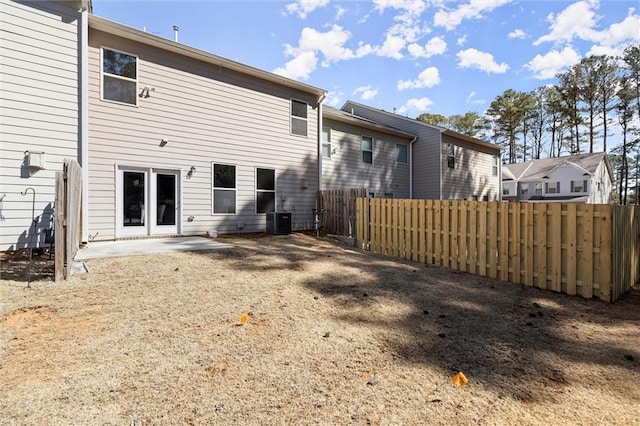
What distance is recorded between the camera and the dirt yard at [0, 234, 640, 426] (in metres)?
2.05

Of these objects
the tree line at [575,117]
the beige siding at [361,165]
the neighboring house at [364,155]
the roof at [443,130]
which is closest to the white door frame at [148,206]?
the neighboring house at [364,155]

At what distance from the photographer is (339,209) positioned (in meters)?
10.1

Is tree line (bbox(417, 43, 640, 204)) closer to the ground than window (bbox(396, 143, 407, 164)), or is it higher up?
higher up

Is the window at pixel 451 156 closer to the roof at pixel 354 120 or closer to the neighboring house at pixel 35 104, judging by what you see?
the roof at pixel 354 120

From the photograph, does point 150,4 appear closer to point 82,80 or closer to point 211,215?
point 82,80

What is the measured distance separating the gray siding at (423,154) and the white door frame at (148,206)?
12.8m

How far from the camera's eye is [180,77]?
903 centimetres

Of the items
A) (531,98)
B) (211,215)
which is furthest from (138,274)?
(531,98)

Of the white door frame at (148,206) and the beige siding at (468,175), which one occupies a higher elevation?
the beige siding at (468,175)

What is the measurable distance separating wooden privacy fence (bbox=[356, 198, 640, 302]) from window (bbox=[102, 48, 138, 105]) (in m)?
7.61

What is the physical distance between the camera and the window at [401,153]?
661 inches

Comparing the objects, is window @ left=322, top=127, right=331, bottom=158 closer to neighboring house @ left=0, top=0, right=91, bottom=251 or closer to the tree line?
neighboring house @ left=0, top=0, right=91, bottom=251

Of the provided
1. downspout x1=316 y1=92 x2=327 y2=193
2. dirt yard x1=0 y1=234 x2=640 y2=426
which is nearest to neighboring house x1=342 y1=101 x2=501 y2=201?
downspout x1=316 y1=92 x2=327 y2=193

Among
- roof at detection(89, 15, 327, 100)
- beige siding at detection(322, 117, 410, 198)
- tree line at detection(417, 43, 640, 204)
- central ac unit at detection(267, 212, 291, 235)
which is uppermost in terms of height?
tree line at detection(417, 43, 640, 204)
